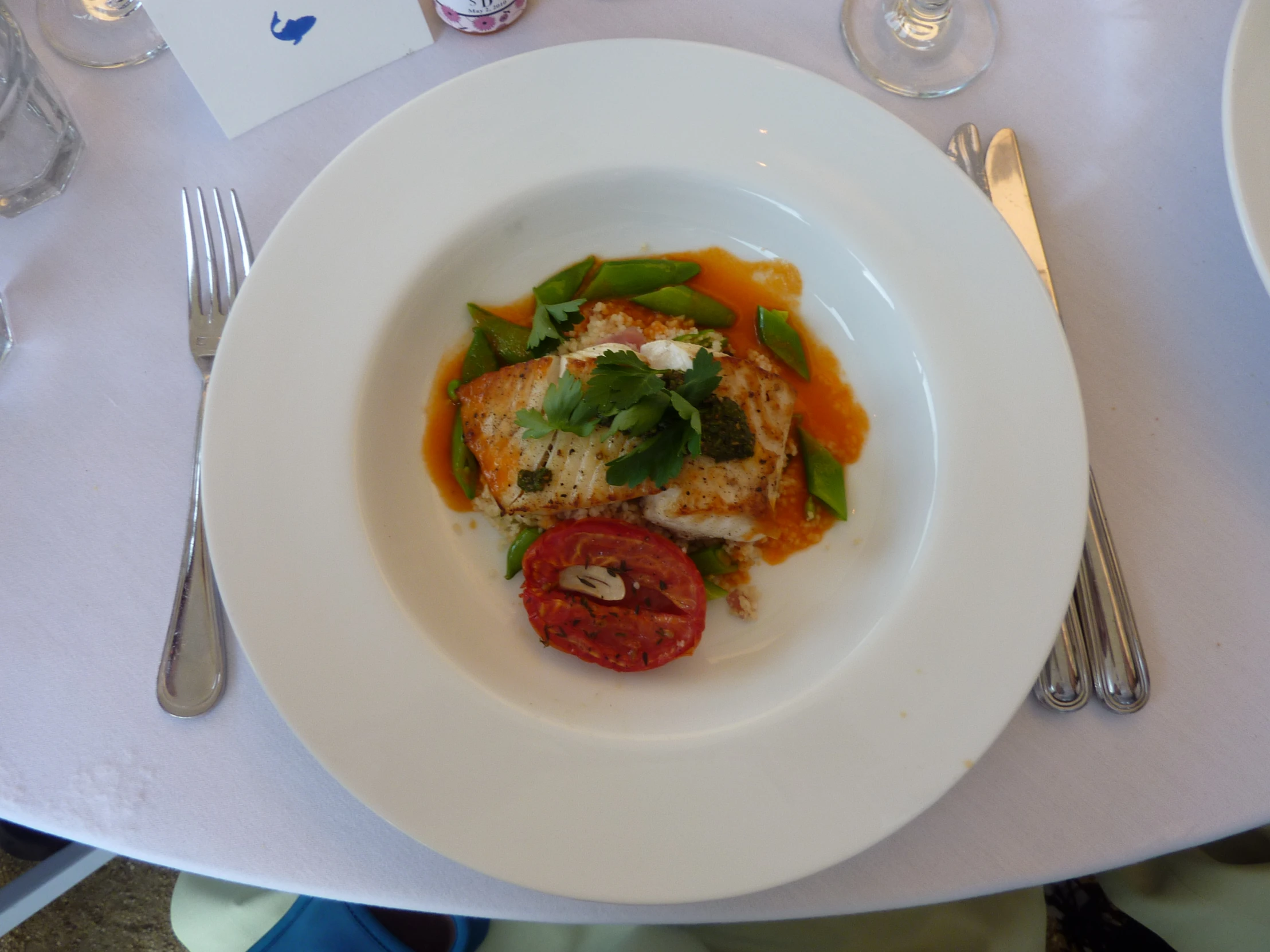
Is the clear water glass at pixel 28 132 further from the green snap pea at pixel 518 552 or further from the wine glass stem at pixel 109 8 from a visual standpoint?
the green snap pea at pixel 518 552

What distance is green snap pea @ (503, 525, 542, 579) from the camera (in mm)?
1854

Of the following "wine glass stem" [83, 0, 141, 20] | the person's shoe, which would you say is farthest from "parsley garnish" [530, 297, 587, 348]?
the person's shoe

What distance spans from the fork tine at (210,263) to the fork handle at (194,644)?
1.11 ft

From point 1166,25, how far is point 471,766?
2431mm

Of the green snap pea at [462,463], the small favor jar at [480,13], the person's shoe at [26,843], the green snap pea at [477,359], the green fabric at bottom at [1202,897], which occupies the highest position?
the small favor jar at [480,13]

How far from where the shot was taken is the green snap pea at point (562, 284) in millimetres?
1944

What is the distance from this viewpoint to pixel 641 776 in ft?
4.68

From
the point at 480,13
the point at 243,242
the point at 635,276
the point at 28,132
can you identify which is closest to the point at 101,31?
the point at 28,132

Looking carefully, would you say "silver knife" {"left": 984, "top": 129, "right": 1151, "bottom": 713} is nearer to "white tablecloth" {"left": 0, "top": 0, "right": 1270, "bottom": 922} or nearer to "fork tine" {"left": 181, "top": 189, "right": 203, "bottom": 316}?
"white tablecloth" {"left": 0, "top": 0, "right": 1270, "bottom": 922}

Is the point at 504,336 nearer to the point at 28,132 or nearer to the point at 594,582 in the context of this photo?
the point at 594,582

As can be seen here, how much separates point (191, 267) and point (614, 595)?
4.16 ft

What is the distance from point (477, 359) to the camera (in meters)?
1.92

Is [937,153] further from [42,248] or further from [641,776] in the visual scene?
[42,248]

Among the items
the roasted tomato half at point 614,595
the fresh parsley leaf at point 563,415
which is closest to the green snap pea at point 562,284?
the fresh parsley leaf at point 563,415
